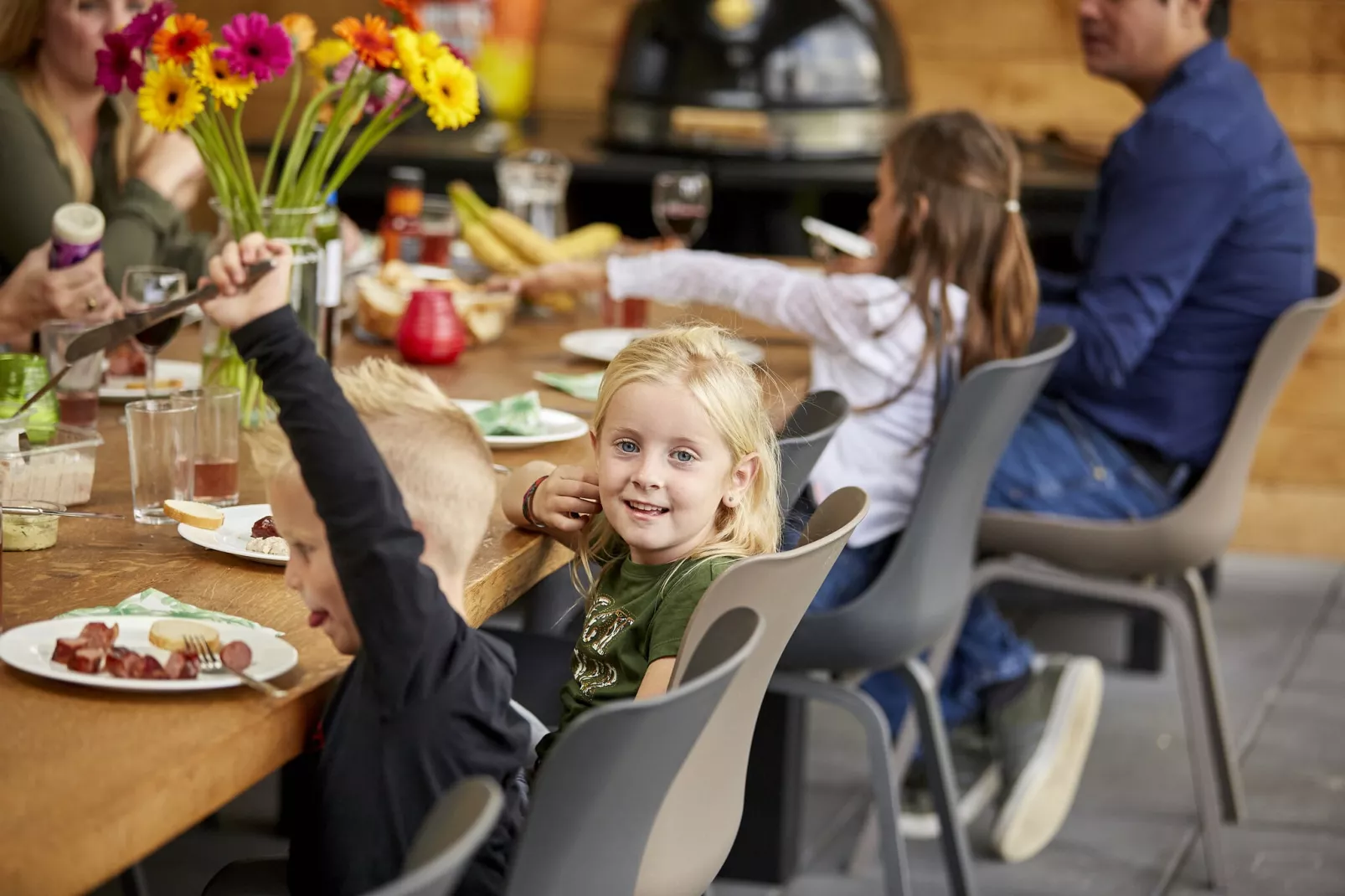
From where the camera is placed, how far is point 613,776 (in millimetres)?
962

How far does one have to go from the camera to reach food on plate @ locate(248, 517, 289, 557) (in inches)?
52.8

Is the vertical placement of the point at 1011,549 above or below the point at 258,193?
below

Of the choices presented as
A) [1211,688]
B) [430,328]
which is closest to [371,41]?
[430,328]

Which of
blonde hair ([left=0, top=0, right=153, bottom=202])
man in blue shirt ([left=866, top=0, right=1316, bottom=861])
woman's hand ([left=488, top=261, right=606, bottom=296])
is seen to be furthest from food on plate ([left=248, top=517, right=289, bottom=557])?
man in blue shirt ([left=866, top=0, right=1316, bottom=861])

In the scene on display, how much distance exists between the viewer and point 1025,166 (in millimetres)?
3490

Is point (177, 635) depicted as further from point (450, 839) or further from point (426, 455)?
point (450, 839)

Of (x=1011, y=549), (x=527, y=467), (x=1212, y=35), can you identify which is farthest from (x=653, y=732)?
(x=1212, y=35)

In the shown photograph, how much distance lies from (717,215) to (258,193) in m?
1.85

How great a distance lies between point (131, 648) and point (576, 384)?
1.06 m

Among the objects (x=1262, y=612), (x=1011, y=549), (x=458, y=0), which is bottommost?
(x=1262, y=612)

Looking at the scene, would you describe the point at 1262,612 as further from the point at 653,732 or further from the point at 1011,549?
the point at 653,732

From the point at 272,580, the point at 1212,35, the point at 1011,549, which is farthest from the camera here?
the point at 1212,35

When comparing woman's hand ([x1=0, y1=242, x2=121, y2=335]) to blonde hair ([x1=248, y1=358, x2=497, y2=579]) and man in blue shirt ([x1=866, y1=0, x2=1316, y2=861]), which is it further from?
man in blue shirt ([x1=866, y1=0, x2=1316, y2=861])

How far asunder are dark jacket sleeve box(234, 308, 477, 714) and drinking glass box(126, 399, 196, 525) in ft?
1.47
